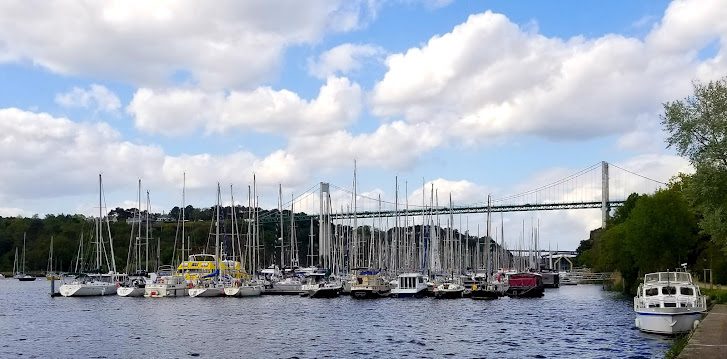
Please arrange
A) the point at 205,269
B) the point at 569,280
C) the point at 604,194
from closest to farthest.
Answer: the point at 205,269 → the point at 569,280 → the point at 604,194

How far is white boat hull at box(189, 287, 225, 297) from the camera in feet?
349

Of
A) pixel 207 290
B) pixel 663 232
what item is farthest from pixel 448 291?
pixel 207 290

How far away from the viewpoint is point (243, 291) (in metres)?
108

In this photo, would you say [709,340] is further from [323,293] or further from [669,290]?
[323,293]

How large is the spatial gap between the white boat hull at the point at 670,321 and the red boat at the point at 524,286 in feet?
202

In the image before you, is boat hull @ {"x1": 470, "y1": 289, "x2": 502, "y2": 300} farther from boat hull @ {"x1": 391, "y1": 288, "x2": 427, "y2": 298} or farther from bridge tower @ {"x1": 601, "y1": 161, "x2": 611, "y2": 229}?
bridge tower @ {"x1": 601, "y1": 161, "x2": 611, "y2": 229}

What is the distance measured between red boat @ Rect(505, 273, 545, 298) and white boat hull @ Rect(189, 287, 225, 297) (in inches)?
1493

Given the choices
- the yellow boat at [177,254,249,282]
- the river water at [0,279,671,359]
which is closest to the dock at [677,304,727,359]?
the river water at [0,279,671,359]

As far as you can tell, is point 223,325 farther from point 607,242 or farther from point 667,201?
point 607,242

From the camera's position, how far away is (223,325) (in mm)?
64000

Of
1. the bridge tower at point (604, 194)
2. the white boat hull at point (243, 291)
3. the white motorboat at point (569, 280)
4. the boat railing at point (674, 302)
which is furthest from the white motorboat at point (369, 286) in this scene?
the bridge tower at point (604, 194)

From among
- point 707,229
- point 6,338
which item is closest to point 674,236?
point 707,229

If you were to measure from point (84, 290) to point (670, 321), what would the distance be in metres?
83.4

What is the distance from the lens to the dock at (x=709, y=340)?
31578 mm
